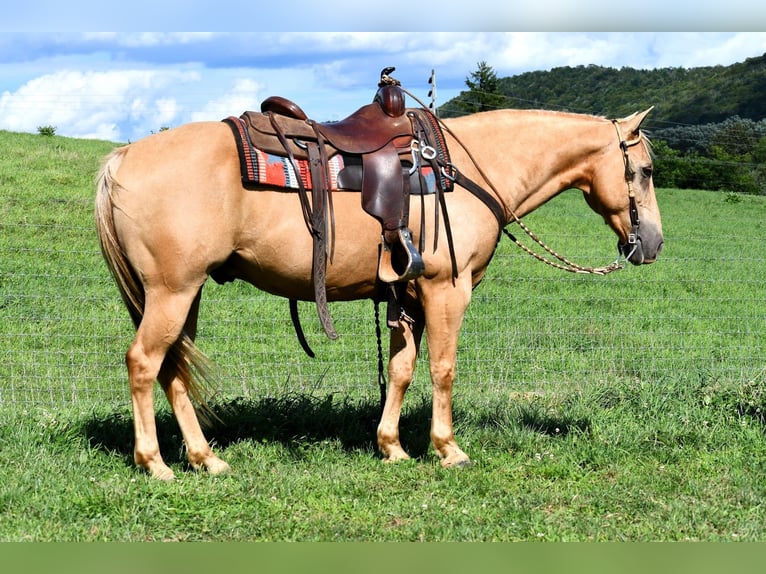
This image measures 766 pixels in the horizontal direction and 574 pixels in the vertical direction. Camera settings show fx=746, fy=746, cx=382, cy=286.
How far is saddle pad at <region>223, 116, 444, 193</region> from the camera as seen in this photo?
4180 millimetres

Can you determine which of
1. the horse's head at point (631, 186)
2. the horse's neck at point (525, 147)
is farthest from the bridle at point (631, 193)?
the horse's neck at point (525, 147)

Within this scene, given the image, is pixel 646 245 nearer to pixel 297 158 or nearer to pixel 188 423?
pixel 297 158

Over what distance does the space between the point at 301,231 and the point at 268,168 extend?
1.31 feet

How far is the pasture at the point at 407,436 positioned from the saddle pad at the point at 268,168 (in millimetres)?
1715

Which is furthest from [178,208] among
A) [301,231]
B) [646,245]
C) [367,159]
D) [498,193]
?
[646,245]

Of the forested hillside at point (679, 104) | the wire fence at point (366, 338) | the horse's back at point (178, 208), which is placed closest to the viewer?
the horse's back at point (178, 208)

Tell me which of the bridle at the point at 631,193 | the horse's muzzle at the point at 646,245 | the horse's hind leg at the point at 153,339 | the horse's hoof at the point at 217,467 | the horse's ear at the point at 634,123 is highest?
the horse's ear at the point at 634,123

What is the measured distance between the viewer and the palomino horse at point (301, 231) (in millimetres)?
4113

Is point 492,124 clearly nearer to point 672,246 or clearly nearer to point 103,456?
point 103,456

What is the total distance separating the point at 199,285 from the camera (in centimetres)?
422

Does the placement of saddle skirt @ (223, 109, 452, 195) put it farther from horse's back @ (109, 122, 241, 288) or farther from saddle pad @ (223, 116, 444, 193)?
horse's back @ (109, 122, 241, 288)

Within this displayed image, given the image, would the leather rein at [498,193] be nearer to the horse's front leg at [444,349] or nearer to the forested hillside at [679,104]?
the horse's front leg at [444,349]

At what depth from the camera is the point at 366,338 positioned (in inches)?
318

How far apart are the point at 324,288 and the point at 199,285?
71cm
